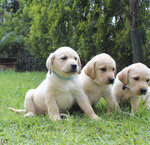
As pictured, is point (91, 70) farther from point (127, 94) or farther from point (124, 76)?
point (127, 94)

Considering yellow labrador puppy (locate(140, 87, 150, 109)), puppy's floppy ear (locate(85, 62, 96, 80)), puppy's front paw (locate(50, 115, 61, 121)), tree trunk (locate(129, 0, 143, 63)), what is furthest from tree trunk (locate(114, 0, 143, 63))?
puppy's front paw (locate(50, 115, 61, 121))

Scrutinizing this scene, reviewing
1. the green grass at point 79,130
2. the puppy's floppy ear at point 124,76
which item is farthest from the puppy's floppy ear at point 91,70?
the green grass at point 79,130

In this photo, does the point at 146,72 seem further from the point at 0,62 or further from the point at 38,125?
the point at 0,62

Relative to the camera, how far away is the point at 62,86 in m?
3.45

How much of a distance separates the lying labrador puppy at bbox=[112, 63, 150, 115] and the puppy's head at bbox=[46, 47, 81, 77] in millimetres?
880

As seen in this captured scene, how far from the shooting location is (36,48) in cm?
1133

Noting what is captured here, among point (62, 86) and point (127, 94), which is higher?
point (62, 86)

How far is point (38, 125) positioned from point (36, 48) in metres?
8.53

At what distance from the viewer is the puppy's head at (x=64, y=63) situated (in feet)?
10.9

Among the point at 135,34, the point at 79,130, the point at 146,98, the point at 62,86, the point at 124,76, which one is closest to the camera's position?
the point at 79,130

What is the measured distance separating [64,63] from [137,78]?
49.1 inches

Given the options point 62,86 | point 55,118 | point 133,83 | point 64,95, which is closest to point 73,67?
point 62,86

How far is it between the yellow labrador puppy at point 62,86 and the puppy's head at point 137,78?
0.79m

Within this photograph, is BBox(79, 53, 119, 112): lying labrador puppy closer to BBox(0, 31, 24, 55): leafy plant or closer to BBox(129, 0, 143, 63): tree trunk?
BBox(129, 0, 143, 63): tree trunk
